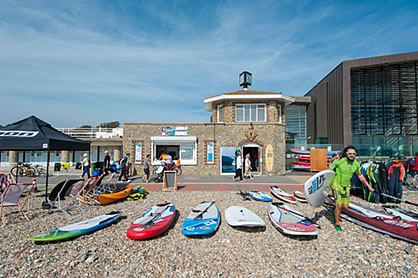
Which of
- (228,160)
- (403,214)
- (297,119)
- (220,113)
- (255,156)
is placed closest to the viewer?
(403,214)

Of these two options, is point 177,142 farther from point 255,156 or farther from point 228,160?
point 255,156

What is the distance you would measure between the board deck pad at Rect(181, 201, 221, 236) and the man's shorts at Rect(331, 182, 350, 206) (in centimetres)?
279

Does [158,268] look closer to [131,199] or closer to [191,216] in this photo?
[191,216]

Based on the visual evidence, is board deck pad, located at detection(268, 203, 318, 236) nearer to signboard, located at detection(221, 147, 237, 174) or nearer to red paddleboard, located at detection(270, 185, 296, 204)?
red paddleboard, located at detection(270, 185, 296, 204)

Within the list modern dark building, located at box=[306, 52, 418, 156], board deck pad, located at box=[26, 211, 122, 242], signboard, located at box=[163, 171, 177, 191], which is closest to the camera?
board deck pad, located at box=[26, 211, 122, 242]

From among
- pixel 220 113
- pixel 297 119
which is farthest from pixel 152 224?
pixel 297 119

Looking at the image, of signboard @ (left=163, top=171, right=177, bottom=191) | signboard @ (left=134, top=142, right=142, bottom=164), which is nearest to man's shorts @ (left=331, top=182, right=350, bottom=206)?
signboard @ (left=163, top=171, right=177, bottom=191)

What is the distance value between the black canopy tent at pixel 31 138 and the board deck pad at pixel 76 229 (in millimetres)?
2850

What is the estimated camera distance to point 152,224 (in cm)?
494

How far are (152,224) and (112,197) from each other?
287cm

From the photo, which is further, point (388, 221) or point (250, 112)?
point (250, 112)

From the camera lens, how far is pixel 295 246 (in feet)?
14.4

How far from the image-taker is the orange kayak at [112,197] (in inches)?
271

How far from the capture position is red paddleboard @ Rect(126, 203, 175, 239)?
4522 millimetres
